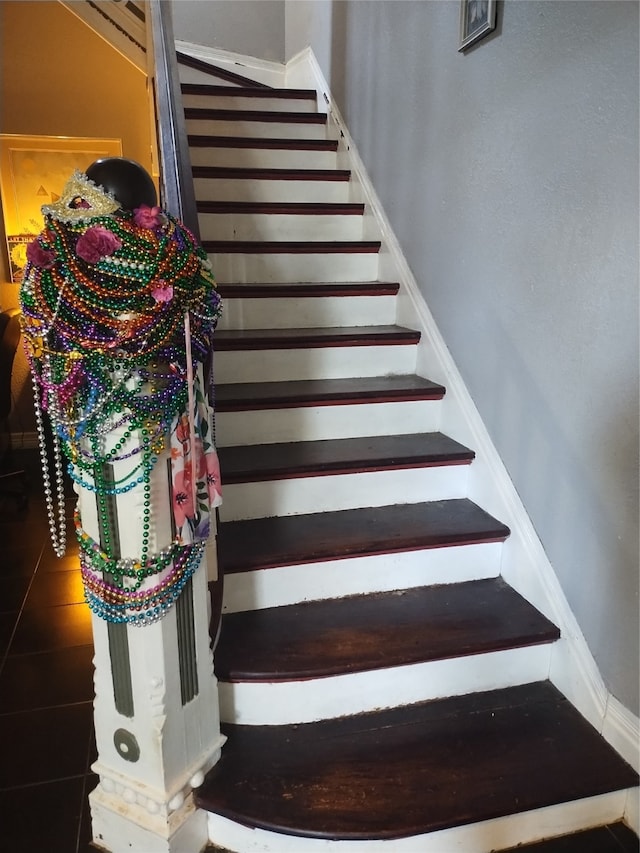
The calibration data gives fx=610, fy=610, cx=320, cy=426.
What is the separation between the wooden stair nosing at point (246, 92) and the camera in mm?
3533

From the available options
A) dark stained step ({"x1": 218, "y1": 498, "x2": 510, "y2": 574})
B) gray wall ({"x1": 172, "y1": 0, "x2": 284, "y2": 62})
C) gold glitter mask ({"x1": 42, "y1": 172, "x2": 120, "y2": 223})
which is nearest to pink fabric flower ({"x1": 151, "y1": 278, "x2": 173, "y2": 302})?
gold glitter mask ({"x1": 42, "y1": 172, "x2": 120, "y2": 223})

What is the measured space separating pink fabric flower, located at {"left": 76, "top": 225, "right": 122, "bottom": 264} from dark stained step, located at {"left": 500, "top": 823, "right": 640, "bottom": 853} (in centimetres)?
153

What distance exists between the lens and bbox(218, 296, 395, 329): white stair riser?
2488 mm

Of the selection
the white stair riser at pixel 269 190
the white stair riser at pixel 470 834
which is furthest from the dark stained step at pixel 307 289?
the white stair riser at pixel 470 834

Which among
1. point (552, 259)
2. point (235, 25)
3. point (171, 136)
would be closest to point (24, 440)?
point (171, 136)

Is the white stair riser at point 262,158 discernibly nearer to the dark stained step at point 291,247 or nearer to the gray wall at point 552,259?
the dark stained step at point 291,247

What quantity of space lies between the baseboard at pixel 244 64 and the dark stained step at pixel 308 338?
2.99 metres

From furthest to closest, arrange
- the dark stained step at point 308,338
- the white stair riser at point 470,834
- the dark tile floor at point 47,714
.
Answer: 1. the dark stained step at point 308,338
2. the dark tile floor at point 47,714
3. the white stair riser at point 470,834

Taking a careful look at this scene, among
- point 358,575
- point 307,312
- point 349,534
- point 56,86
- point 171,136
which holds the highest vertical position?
point 56,86

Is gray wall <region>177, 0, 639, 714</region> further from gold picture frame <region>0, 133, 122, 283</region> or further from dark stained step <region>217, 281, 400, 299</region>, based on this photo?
gold picture frame <region>0, 133, 122, 283</region>

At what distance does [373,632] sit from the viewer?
1.66 metres

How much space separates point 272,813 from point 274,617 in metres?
0.50

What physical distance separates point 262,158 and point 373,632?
254cm

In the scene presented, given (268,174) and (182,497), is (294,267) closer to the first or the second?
(268,174)
